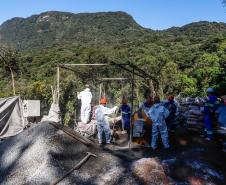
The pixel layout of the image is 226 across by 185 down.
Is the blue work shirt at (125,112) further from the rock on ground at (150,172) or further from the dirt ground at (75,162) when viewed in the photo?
the rock on ground at (150,172)

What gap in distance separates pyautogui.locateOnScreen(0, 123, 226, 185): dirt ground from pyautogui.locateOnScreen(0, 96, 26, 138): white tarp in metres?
2.75

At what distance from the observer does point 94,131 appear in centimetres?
1309

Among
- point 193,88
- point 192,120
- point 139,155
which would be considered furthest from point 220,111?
point 193,88

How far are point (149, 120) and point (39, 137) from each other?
12.2 ft

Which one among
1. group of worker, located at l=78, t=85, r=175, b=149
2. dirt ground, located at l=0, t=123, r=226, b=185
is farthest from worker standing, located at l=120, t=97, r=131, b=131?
dirt ground, located at l=0, t=123, r=226, b=185

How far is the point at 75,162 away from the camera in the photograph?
800cm

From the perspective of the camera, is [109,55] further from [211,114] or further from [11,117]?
[211,114]

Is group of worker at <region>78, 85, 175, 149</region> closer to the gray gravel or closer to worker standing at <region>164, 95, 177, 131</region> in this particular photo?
worker standing at <region>164, 95, 177, 131</region>

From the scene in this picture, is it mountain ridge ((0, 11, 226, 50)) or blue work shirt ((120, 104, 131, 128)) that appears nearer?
blue work shirt ((120, 104, 131, 128))

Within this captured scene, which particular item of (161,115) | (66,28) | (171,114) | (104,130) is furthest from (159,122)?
(66,28)

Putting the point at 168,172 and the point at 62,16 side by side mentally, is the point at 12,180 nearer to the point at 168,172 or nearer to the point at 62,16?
the point at 168,172

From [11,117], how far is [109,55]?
37.3m

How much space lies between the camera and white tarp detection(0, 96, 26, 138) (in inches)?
478

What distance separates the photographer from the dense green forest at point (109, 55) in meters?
23.6
